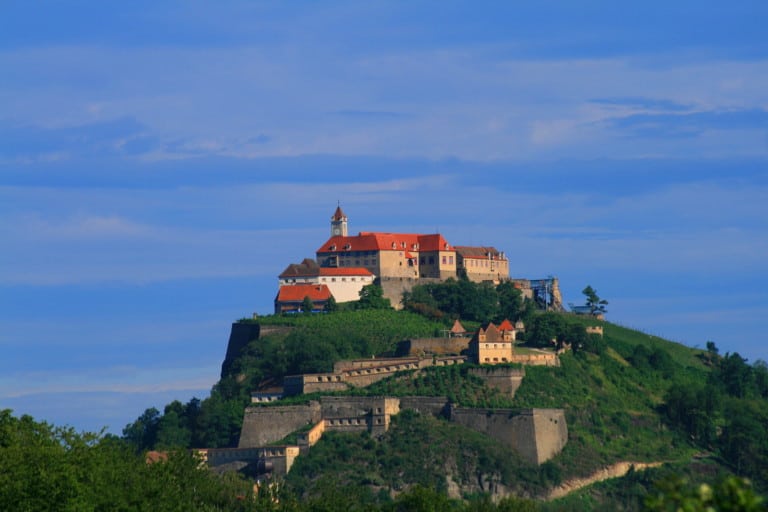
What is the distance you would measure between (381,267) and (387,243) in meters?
2.62

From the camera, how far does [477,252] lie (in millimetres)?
132750

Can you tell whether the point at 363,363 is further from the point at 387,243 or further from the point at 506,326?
the point at 387,243

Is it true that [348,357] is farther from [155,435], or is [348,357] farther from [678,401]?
[678,401]

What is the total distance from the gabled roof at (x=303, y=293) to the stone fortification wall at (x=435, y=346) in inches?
539

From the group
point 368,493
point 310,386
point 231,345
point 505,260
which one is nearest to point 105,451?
point 368,493

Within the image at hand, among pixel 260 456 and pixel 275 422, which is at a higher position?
pixel 275 422

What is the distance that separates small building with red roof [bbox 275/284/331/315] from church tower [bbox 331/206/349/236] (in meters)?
8.92

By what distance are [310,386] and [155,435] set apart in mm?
13118

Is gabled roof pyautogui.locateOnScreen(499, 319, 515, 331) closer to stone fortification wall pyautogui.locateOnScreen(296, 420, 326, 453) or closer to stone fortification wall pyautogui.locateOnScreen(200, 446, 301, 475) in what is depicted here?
stone fortification wall pyautogui.locateOnScreen(296, 420, 326, 453)

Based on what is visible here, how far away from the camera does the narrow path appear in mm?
98688

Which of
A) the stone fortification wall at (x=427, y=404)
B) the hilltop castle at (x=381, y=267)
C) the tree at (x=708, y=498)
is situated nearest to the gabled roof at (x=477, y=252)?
the hilltop castle at (x=381, y=267)

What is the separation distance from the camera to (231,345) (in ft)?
411

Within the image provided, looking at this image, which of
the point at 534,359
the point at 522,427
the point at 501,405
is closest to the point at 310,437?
the point at 501,405

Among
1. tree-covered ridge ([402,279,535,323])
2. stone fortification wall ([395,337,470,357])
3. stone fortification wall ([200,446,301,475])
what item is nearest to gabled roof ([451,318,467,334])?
stone fortification wall ([395,337,470,357])
